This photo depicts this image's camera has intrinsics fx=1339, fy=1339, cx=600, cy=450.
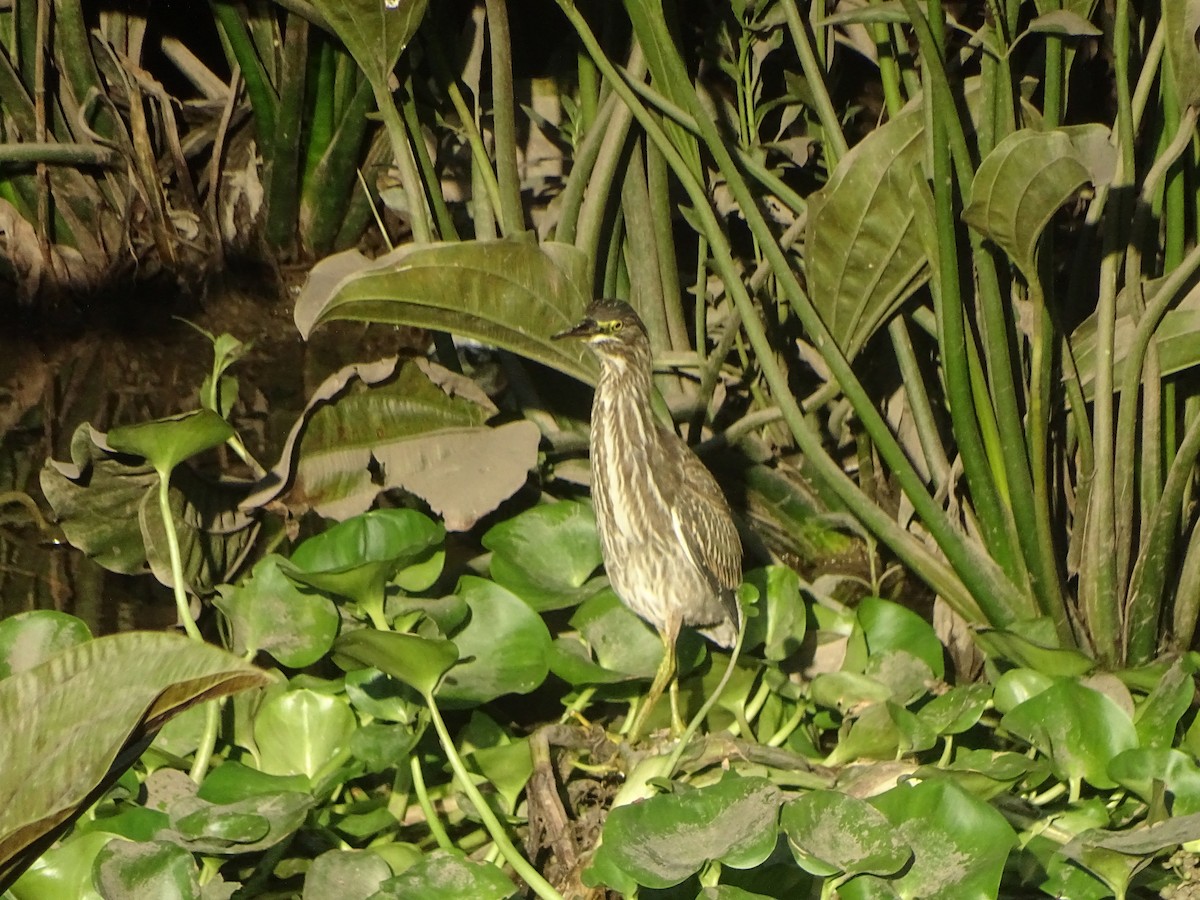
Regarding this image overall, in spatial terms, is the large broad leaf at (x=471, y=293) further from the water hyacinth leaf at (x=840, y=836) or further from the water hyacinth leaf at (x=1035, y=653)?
the water hyacinth leaf at (x=840, y=836)

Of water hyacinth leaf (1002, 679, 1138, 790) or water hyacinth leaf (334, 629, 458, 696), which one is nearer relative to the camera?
water hyacinth leaf (334, 629, 458, 696)

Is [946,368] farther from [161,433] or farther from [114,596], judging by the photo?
[114,596]

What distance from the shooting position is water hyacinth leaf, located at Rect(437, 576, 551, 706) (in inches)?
106

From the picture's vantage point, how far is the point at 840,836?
2.06 meters

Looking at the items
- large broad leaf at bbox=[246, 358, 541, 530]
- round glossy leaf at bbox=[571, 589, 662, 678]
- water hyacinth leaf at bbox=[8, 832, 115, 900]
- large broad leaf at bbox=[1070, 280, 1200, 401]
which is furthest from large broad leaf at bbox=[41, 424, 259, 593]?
large broad leaf at bbox=[1070, 280, 1200, 401]

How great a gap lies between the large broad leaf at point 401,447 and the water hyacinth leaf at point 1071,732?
1098mm

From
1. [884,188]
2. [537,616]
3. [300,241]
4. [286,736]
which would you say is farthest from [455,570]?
[884,188]

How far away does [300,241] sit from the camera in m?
3.52

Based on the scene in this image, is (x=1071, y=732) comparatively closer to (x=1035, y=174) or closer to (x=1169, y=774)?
(x=1169, y=774)

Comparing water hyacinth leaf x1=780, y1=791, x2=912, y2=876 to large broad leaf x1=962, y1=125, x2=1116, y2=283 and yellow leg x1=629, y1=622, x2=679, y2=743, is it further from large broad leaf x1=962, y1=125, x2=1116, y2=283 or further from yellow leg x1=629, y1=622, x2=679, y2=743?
large broad leaf x1=962, y1=125, x2=1116, y2=283

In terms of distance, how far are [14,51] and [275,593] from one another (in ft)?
5.34

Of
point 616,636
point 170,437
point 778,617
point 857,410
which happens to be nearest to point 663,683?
point 616,636

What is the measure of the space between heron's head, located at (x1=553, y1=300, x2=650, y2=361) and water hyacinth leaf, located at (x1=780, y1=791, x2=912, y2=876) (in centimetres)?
108

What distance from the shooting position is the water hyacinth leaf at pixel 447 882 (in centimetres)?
209
